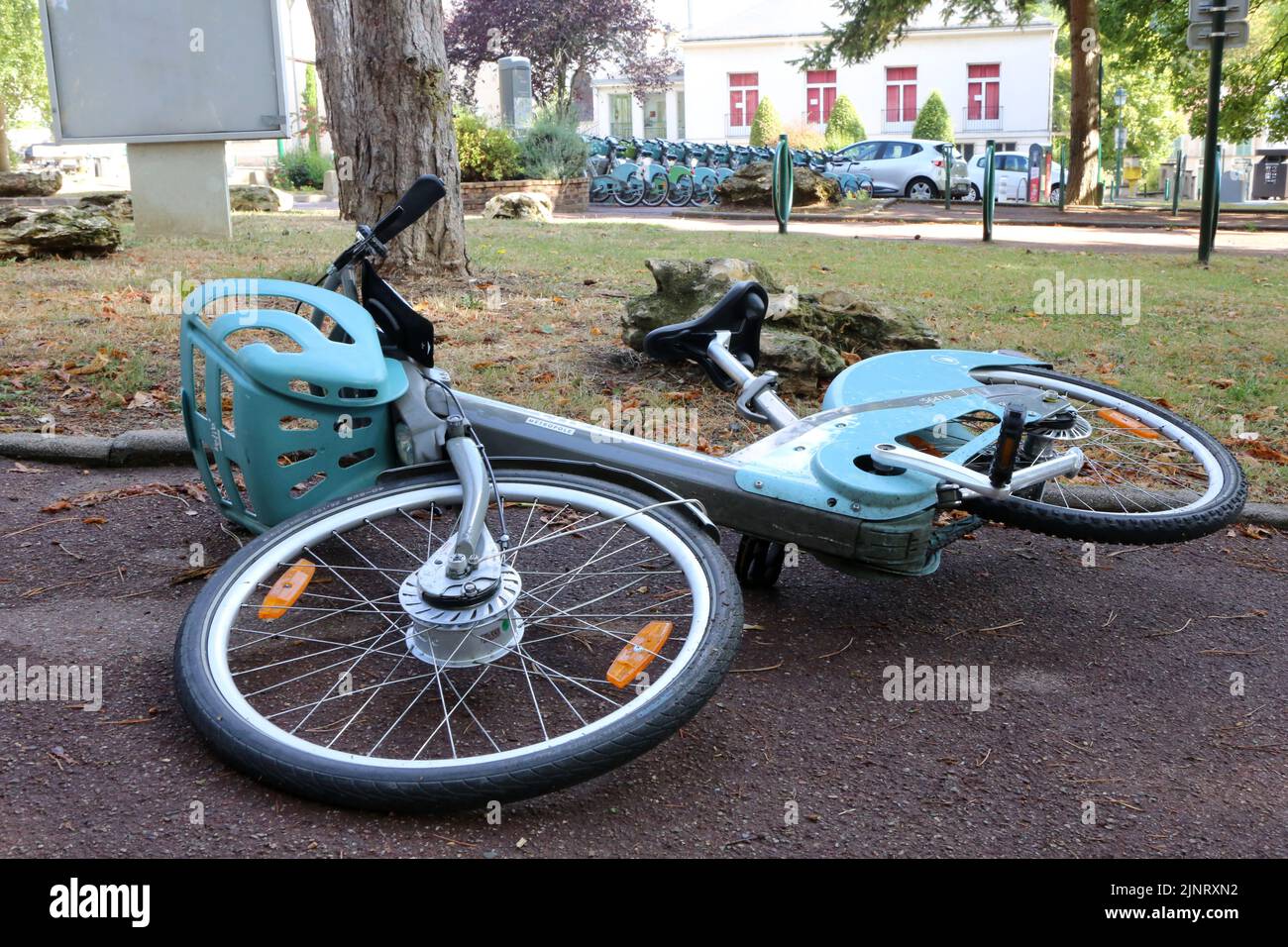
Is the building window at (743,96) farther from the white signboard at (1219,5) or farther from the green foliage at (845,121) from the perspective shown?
the white signboard at (1219,5)

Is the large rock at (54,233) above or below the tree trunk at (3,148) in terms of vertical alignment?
below

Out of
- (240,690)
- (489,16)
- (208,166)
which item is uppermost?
(489,16)

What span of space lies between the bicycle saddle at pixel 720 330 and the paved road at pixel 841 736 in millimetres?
714

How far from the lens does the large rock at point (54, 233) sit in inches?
364

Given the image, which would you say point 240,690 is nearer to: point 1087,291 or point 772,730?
point 772,730

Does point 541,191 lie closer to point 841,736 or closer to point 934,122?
point 841,736

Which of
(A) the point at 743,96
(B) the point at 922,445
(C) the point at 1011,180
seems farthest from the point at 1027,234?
(A) the point at 743,96

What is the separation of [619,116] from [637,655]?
5468 centimetres

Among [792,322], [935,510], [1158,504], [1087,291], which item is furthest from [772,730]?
[1087,291]

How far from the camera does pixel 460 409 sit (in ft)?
10.2

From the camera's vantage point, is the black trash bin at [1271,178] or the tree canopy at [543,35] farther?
the tree canopy at [543,35]

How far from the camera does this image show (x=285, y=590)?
2697 millimetres

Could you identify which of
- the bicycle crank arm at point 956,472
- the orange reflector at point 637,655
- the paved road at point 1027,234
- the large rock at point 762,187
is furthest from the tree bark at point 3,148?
the orange reflector at point 637,655

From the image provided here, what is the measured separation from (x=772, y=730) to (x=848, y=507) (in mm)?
611
